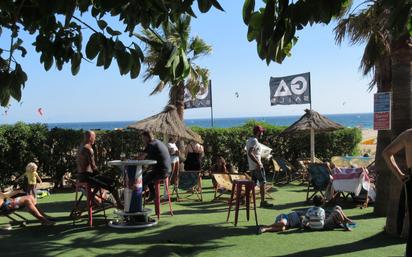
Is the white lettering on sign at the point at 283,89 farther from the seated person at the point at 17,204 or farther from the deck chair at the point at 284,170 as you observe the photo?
the seated person at the point at 17,204

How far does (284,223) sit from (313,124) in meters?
8.71

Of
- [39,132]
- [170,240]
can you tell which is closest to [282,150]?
[39,132]

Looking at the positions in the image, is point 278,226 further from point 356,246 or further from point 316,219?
point 356,246

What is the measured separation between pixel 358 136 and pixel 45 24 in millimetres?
18553

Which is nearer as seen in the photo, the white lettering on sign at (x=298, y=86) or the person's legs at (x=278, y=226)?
the person's legs at (x=278, y=226)

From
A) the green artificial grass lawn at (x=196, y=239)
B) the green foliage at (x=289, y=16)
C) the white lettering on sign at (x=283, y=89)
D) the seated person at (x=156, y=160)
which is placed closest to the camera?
the green foliage at (x=289, y=16)

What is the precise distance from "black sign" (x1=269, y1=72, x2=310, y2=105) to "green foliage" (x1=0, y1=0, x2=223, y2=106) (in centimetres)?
Answer: 1622

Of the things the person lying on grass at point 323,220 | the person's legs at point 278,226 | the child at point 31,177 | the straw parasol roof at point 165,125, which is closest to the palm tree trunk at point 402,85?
the person lying on grass at point 323,220

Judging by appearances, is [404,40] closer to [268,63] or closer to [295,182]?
[268,63]

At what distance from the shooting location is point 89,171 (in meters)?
9.04

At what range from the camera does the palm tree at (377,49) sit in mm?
9031

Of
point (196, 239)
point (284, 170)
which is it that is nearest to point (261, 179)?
point (196, 239)

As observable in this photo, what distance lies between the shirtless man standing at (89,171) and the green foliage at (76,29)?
5.66 metres

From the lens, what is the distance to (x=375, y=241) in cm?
726
